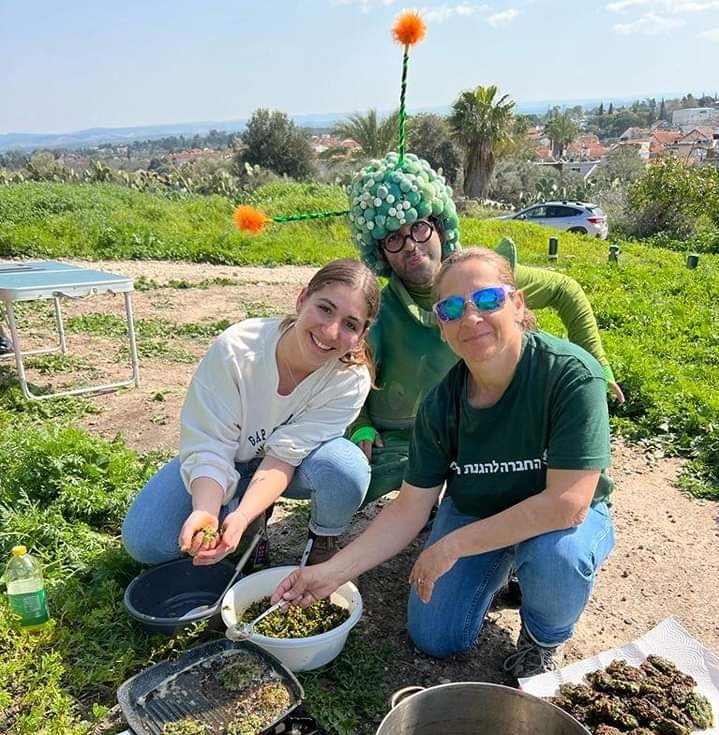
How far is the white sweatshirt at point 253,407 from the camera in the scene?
2436 mm

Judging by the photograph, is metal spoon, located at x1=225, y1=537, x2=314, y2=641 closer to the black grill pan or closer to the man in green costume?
the black grill pan

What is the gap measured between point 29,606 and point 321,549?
980 mm

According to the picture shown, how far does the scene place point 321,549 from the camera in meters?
2.66

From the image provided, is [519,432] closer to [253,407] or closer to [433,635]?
[433,635]

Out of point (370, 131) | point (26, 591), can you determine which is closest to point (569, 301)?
point (26, 591)

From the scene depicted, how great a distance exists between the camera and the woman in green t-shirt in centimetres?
197

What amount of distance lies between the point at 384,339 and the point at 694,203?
19.0 m

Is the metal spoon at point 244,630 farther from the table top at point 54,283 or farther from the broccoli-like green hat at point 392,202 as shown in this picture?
the table top at point 54,283

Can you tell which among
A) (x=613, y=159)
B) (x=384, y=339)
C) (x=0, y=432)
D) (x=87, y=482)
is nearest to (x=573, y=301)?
(x=384, y=339)

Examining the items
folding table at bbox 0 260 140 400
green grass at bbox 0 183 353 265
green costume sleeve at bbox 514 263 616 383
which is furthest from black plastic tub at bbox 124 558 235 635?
green grass at bbox 0 183 353 265

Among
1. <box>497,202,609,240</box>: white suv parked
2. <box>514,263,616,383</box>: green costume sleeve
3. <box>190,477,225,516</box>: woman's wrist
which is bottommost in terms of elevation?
<box>497,202,609,240</box>: white suv parked

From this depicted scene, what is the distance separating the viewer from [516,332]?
80.3 inches

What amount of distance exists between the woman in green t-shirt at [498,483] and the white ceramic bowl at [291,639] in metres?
0.13

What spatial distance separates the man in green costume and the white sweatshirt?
29cm
